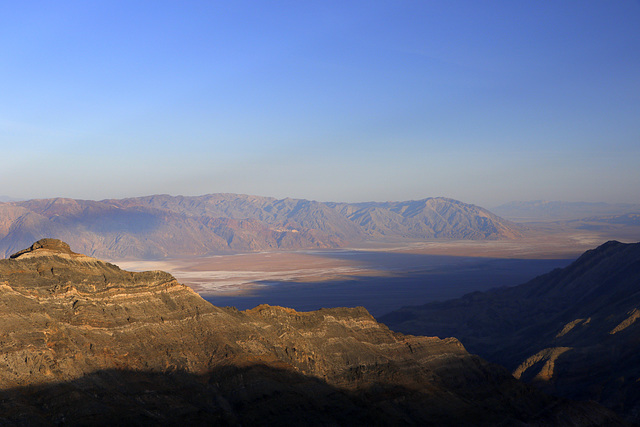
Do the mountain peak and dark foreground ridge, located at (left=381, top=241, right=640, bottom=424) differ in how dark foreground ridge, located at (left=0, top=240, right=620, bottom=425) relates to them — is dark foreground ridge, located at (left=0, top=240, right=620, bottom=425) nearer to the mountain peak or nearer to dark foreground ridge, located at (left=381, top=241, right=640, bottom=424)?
the mountain peak

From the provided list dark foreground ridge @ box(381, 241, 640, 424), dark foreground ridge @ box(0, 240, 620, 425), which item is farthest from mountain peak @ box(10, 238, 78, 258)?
dark foreground ridge @ box(381, 241, 640, 424)

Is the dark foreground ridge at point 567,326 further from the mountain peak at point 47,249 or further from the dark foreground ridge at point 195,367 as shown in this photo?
the mountain peak at point 47,249

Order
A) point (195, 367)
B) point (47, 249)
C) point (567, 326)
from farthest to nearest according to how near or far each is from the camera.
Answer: point (567, 326), point (47, 249), point (195, 367)

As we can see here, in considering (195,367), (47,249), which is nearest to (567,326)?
(195,367)

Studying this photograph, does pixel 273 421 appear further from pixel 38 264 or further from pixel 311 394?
pixel 38 264

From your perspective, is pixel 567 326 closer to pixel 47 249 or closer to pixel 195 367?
pixel 195 367

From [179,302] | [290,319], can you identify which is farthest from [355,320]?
Answer: [179,302]
